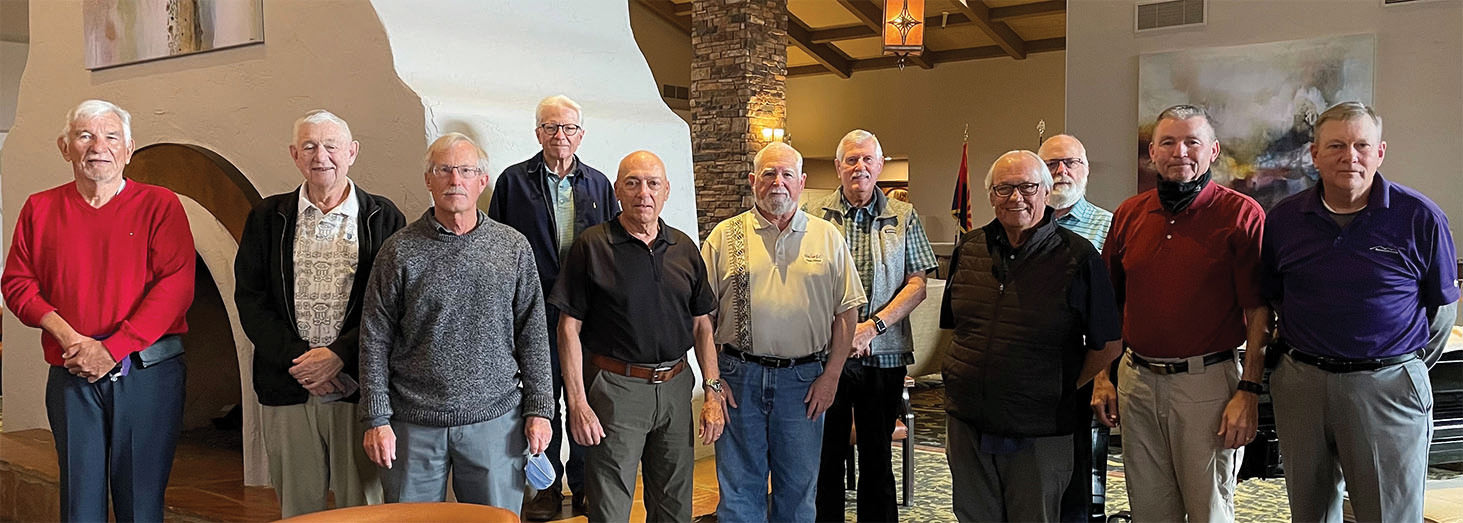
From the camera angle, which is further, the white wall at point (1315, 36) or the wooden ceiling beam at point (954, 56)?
the wooden ceiling beam at point (954, 56)

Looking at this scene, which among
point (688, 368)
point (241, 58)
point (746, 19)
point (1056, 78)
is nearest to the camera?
point (688, 368)

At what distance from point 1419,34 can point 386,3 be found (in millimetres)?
6313

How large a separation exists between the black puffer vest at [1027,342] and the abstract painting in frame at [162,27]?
314 centimetres

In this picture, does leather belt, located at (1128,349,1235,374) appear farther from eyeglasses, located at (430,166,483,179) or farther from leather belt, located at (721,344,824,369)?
eyeglasses, located at (430,166,483,179)

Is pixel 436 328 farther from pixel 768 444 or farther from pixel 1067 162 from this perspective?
pixel 1067 162

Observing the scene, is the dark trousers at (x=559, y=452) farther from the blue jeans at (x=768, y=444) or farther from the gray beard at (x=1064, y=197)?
the gray beard at (x=1064, y=197)

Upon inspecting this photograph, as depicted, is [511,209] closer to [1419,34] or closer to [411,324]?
[411,324]

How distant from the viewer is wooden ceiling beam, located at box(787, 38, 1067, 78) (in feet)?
47.2

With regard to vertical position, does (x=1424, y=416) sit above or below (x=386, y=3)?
below

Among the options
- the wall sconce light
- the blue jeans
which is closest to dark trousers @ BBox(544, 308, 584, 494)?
the blue jeans

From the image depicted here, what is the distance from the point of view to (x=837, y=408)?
3.47 meters

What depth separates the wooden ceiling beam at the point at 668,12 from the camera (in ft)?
51.2

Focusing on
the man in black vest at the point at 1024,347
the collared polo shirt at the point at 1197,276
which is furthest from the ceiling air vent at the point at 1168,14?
the man in black vest at the point at 1024,347

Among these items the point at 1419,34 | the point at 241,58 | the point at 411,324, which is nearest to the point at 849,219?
the point at 411,324
